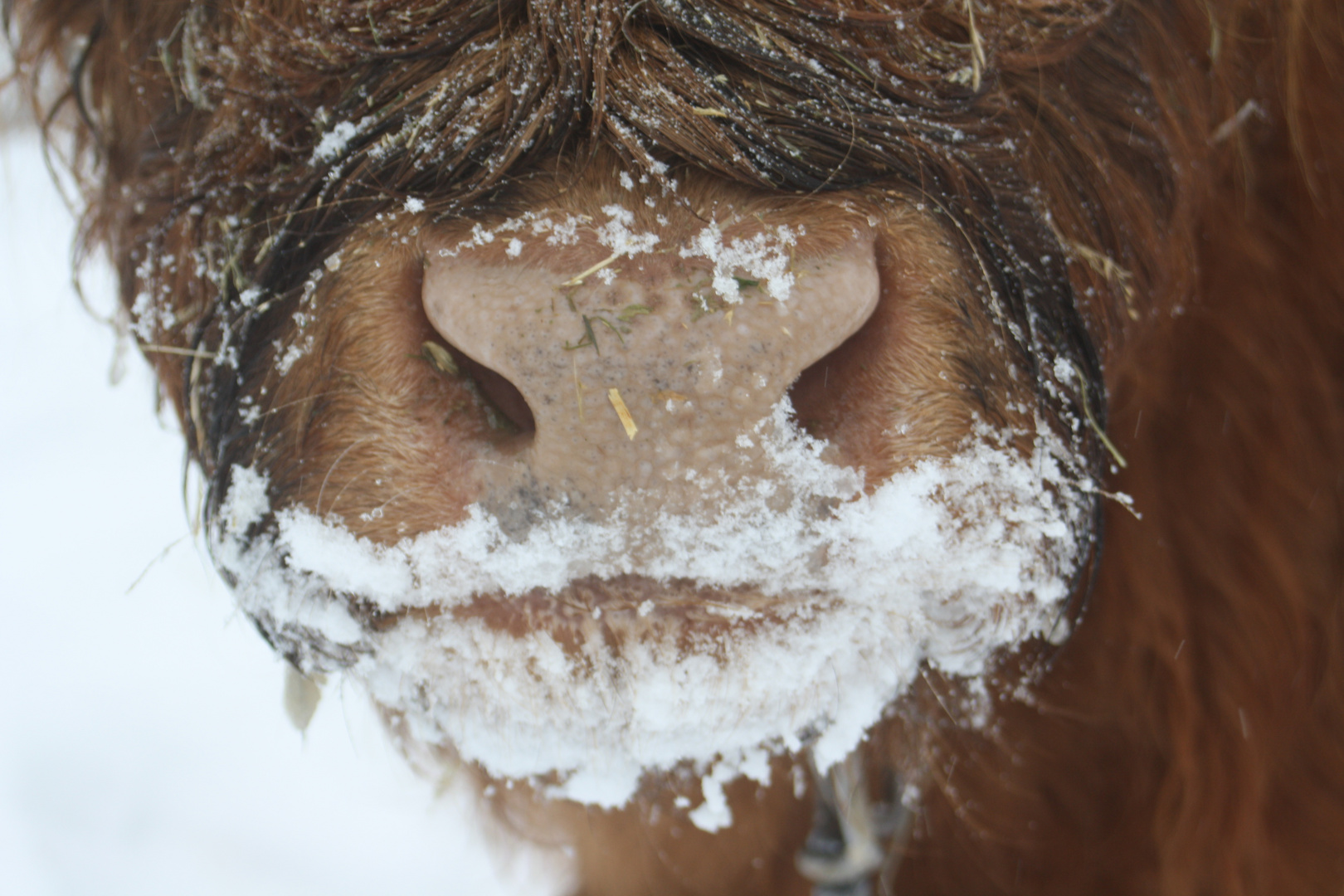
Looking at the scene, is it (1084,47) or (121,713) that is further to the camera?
(121,713)

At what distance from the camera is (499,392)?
2.73 feet

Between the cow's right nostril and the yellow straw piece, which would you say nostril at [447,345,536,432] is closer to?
the cow's right nostril

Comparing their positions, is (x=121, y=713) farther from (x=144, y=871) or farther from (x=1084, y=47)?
(x=1084, y=47)

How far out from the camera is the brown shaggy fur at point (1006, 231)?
82 cm

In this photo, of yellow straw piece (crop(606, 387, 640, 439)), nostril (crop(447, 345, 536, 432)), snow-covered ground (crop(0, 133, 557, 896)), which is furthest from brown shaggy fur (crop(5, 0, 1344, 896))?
snow-covered ground (crop(0, 133, 557, 896))

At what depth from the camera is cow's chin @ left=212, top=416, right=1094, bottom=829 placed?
32.1 inches

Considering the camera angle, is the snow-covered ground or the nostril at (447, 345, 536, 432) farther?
the snow-covered ground

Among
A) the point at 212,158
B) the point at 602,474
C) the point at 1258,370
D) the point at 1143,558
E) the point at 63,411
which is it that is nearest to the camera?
the point at 602,474

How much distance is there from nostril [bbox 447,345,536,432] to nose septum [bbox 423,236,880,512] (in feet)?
0.18

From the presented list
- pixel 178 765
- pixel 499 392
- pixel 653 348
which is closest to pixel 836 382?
pixel 653 348

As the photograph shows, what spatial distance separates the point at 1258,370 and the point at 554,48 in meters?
0.91

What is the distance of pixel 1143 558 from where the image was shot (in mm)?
1285

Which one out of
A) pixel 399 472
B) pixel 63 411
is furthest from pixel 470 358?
pixel 63 411

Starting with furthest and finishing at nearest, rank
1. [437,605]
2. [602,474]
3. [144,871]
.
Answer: [144,871]
[437,605]
[602,474]
